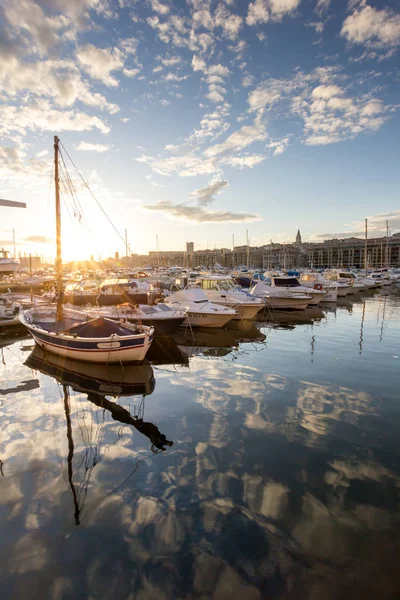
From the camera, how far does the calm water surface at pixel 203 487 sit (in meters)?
4.13

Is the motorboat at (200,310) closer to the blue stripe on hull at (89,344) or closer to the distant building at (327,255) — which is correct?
the blue stripe on hull at (89,344)

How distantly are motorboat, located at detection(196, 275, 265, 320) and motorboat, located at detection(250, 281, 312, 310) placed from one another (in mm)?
4442

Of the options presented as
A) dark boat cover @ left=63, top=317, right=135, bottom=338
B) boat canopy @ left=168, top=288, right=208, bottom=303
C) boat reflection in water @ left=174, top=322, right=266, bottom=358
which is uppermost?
boat canopy @ left=168, top=288, right=208, bottom=303

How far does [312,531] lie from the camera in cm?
476

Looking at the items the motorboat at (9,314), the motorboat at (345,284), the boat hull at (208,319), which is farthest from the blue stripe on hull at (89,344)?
the motorboat at (345,284)

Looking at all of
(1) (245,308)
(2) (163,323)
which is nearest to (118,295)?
(2) (163,323)

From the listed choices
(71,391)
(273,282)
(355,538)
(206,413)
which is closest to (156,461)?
(206,413)

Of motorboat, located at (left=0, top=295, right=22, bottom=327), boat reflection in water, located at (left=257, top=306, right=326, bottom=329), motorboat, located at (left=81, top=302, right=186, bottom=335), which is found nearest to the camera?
motorboat, located at (left=81, top=302, right=186, bottom=335)

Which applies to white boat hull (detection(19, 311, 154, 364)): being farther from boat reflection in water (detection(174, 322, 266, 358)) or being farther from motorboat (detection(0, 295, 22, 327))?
motorboat (detection(0, 295, 22, 327))

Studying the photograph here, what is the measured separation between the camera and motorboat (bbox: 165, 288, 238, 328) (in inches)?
779

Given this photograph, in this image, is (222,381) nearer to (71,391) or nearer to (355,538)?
(71,391)

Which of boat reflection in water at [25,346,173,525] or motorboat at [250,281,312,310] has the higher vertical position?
motorboat at [250,281,312,310]

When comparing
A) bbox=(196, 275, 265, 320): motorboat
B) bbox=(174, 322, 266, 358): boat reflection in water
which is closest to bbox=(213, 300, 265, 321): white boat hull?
bbox=(196, 275, 265, 320): motorboat

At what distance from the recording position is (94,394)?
10477 mm
